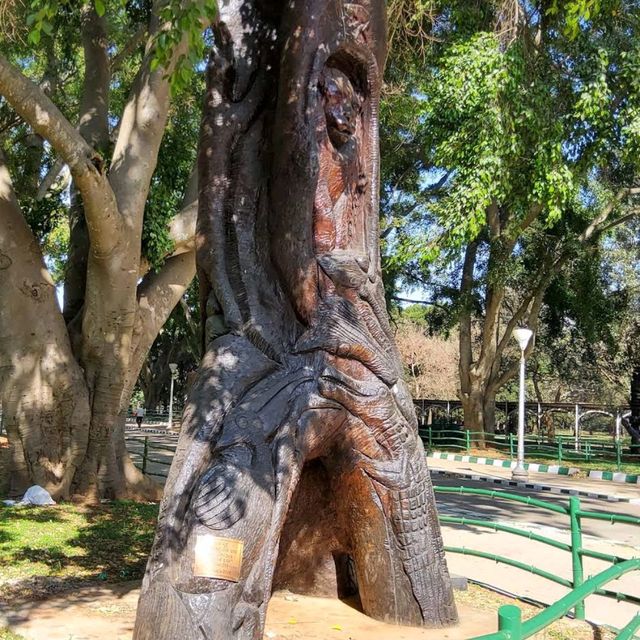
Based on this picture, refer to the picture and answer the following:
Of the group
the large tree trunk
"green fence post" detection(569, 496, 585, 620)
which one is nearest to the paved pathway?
"green fence post" detection(569, 496, 585, 620)

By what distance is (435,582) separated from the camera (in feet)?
15.6

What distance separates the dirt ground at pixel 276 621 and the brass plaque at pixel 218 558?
955 mm

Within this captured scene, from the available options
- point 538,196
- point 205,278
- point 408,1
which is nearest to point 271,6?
point 205,278

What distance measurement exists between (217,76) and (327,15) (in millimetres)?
890

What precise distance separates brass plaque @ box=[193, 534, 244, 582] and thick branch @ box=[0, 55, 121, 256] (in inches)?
205

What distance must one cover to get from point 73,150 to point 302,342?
14.2ft

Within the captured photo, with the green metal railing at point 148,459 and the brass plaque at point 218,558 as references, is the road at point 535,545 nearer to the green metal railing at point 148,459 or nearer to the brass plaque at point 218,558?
the brass plaque at point 218,558

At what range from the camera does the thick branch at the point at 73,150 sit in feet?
24.3

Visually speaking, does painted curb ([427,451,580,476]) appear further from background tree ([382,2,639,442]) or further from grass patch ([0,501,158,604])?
grass patch ([0,501,158,604])

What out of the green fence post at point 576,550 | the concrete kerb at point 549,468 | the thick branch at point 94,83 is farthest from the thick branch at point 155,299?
the concrete kerb at point 549,468

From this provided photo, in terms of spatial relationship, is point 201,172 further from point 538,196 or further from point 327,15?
point 538,196

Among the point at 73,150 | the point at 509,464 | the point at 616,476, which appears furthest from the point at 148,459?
the point at 616,476

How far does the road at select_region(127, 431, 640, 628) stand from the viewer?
6.57 meters

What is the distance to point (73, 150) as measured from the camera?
779 cm
